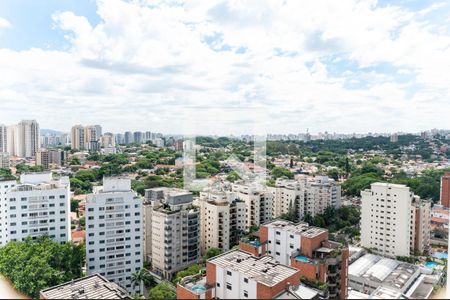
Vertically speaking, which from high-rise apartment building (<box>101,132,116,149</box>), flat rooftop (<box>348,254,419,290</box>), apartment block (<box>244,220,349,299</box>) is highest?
high-rise apartment building (<box>101,132,116,149</box>)

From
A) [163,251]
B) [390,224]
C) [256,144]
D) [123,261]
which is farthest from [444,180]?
[123,261]

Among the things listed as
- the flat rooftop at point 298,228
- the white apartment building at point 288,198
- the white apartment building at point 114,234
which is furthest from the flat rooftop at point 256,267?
the white apartment building at point 288,198

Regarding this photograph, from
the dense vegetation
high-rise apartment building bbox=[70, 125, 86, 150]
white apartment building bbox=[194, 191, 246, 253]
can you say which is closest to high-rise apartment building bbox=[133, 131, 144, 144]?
high-rise apartment building bbox=[70, 125, 86, 150]

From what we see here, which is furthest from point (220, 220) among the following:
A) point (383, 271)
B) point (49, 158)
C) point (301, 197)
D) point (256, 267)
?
point (49, 158)

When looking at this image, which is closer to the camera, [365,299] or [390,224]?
[365,299]

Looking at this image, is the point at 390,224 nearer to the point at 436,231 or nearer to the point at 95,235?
the point at 436,231

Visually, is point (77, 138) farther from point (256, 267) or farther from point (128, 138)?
point (256, 267)

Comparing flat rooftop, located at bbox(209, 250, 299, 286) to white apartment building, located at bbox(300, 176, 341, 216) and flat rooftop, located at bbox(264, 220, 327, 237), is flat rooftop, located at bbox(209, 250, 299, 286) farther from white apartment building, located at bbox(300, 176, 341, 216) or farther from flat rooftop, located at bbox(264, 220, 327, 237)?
white apartment building, located at bbox(300, 176, 341, 216)
